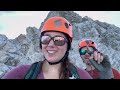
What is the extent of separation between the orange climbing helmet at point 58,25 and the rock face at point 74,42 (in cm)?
11

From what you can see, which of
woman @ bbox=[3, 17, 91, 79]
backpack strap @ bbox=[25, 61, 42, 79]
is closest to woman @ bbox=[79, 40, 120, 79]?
woman @ bbox=[3, 17, 91, 79]

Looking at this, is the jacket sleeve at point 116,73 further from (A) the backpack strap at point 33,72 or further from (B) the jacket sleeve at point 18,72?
(B) the jacket sleeve at point 18,72

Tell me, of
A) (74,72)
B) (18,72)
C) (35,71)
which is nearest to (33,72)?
(35,71)

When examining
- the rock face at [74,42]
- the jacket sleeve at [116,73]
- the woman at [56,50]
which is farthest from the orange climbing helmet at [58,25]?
the jacket sleeve at [116,73]

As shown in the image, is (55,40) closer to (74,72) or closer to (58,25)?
(58,25)

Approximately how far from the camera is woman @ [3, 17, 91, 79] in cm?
265

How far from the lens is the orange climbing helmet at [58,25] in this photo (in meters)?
2.88

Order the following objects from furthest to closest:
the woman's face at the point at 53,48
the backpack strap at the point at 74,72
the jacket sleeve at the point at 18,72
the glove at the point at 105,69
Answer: the glove at the point at 105,69 < the woman's face at the point at 53,48 < the backpack strap at the point at 74,72 < the jacket sleeve at the point at 18,72

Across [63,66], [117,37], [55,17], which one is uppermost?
[55,17]

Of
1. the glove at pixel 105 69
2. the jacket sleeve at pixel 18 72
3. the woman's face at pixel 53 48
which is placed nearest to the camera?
the jacket sleeve at pixel 18 72

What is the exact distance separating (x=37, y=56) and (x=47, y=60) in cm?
36

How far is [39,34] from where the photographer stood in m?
3.04
